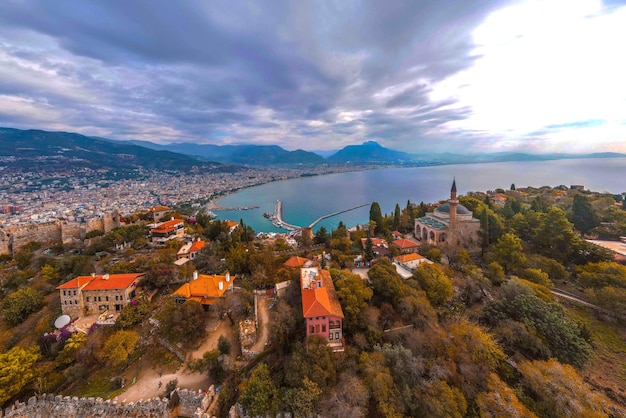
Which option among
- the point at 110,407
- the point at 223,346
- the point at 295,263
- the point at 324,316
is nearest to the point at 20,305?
the point at 110,407

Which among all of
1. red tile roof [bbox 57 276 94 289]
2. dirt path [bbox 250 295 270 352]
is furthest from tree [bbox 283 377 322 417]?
red tile roof [bbox 57 276 94 289]

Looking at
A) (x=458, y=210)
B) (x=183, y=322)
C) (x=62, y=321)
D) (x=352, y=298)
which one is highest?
(x=458, y=210)

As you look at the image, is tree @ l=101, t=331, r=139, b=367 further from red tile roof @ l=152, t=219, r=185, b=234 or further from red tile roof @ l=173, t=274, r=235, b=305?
red tile roof @ l=152, t=219, r=185, b=234

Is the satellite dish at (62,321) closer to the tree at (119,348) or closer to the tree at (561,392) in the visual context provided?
the tree at (119,348)

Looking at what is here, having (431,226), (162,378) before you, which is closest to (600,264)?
(431,226)

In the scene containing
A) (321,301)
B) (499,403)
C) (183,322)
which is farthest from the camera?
(183,322)

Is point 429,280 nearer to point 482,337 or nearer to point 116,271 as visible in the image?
point 482,337

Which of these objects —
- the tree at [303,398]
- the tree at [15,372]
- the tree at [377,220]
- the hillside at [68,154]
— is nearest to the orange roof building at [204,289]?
the tree at [15,372]

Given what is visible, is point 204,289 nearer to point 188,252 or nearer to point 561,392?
point 188,252
